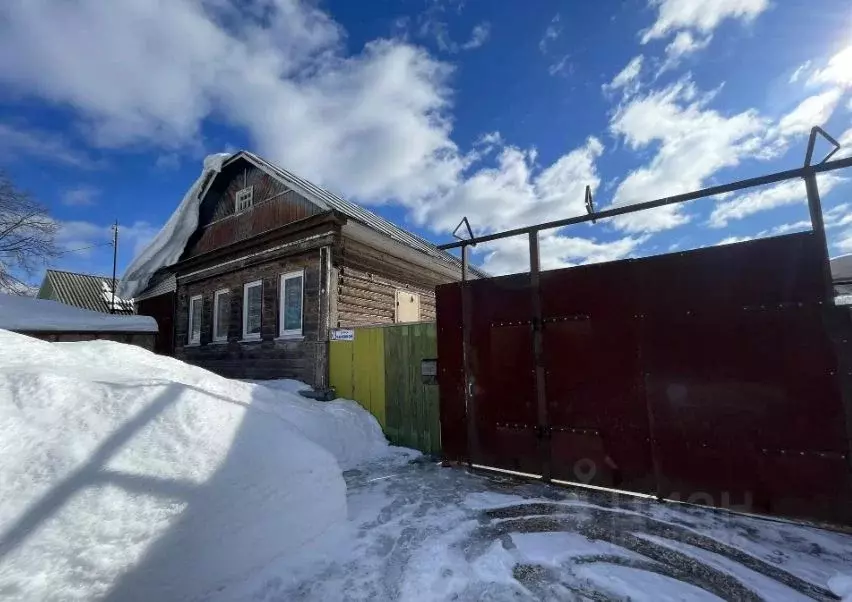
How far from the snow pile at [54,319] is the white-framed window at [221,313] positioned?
5.63 feet

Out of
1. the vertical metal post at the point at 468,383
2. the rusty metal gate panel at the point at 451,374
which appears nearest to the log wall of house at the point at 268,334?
the rusty metal gate panel at the point at 451,374

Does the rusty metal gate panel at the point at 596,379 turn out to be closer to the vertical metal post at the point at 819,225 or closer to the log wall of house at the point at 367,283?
the vertical metal post at the point at 819,225

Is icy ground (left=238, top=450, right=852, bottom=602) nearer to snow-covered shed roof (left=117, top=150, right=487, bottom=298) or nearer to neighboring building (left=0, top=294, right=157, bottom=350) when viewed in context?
snow-covered shed roof (left=117, top=150, right=487, bottom=298)

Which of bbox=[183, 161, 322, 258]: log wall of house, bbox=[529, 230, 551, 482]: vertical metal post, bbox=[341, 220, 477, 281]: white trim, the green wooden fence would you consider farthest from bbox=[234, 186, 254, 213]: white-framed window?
bbox=[529, 230, 551, 482]: vertical metal post

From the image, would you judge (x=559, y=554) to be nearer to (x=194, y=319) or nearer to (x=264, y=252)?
(x=264, y=252)

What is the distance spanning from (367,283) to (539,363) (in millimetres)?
6157

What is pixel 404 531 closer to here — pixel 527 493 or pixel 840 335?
pixel 527 493

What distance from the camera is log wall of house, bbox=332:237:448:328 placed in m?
9.48

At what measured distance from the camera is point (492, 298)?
566 centimetres

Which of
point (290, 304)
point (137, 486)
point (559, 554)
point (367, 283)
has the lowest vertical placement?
point (559, 554)

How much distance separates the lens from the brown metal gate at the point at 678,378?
3.71 meters

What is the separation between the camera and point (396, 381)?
291 inches

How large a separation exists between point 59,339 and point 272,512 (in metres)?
8.57

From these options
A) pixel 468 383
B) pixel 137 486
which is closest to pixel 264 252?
pixel 468 383
